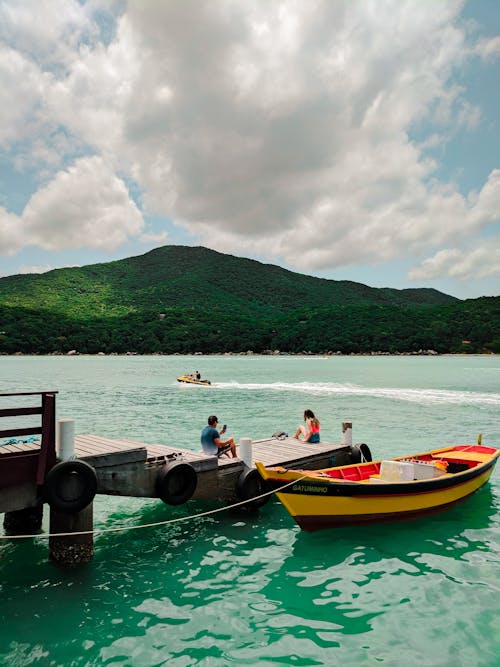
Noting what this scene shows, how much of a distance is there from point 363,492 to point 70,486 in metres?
6.50

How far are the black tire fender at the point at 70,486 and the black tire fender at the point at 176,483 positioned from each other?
1.87 m

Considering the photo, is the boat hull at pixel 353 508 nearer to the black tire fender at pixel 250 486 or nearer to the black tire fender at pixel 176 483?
the black tire fender at pixel 250 486

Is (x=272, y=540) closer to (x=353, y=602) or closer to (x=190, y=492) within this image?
(x=190, y=492)

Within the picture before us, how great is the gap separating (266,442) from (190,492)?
550cm

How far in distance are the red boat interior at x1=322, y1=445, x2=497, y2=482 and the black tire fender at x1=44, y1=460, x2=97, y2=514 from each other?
6.00 meters

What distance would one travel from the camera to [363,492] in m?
10.9

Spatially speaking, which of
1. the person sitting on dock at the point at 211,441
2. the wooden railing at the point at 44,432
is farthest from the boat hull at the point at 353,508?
the wooden railing at the point at 44,432

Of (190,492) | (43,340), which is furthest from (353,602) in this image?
(43,340)

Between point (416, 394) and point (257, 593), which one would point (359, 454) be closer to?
point (257, 593)

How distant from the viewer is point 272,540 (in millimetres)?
10719

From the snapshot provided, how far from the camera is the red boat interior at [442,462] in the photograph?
12702mm

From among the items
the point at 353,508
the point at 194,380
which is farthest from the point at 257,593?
the point at 194,380

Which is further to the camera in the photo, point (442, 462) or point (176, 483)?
point (442, 462)

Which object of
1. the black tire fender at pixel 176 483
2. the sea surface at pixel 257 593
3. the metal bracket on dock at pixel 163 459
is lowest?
the sea surface at pixel 257 593
